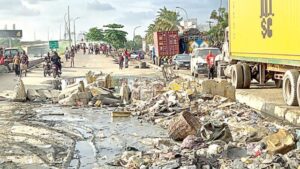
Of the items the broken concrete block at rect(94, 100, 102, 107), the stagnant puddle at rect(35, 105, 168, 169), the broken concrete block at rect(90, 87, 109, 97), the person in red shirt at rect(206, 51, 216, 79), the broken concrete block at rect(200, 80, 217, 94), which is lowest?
the stagnant puddle at rect(35, 105, 168, 169)

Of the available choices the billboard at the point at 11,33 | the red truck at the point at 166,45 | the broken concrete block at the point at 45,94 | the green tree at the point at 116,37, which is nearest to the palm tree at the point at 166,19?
the green tree at the point at 116,37

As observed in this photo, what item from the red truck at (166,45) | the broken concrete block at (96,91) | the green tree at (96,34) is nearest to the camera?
the broken concrete block at (96,91)

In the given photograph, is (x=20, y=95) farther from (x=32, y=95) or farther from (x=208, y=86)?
(x=208, y=86)

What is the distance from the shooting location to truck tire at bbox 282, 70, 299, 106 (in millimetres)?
15445

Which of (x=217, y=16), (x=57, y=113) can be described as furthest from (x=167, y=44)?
(x=57, y=113)

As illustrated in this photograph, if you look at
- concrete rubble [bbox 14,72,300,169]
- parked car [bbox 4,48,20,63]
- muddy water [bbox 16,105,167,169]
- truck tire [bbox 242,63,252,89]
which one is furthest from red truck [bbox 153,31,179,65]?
muddy water [bbox 16,105,167,169]

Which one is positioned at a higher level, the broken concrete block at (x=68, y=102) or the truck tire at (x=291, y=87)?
the truck tire at (x=291, y=87)

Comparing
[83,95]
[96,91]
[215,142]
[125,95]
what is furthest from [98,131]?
[96,91]

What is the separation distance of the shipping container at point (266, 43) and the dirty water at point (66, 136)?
4261mm

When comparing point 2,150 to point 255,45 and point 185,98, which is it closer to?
point 185,98

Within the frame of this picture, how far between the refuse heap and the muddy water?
43 centimetres

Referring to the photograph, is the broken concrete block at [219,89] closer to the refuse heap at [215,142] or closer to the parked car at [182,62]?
the refuse heap at [215,142]

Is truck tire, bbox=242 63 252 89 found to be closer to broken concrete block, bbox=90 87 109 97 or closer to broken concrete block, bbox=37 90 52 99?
broken concrete block, bbox=90 87 109 97

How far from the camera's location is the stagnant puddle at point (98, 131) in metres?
10.2
